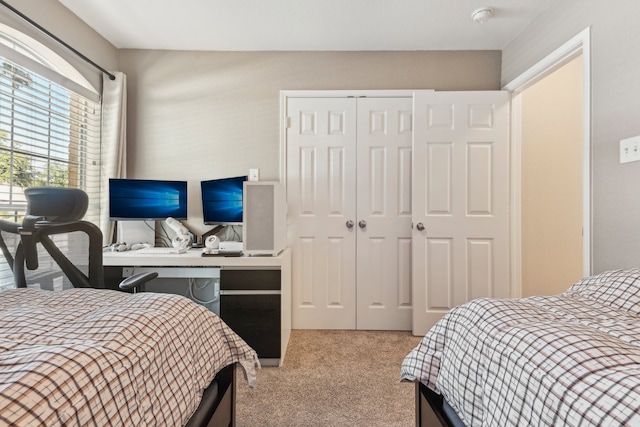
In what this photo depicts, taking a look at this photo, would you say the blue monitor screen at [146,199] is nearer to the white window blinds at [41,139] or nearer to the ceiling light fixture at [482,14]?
the white window blinds at [41,139]

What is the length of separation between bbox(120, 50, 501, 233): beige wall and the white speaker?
2.12ft

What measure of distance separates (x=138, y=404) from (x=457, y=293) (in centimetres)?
244

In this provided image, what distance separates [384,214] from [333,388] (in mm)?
1436

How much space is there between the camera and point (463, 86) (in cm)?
266

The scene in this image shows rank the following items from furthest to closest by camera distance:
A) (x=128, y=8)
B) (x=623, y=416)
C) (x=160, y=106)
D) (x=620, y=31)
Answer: (x=160, y=106) < (x=128, y=8) < (x=620, y=31) < (x=623, y=416)

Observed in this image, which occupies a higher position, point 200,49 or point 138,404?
point 200,49

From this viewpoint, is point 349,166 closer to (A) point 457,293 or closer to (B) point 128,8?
(A) point 457,293

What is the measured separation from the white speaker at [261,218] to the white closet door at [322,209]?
595 mm

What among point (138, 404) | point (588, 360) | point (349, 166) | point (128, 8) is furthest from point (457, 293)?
point (128, 8)

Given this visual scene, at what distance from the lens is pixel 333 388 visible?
1774 mm

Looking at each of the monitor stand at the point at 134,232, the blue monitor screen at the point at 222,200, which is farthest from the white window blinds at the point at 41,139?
the blue monitor screen at the point at 222,200

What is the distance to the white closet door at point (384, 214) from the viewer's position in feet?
8.64

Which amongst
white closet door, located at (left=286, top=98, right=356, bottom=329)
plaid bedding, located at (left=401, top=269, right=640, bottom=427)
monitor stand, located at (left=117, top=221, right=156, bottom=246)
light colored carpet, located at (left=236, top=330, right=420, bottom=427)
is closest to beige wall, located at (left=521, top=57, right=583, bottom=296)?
light colored carpet, located at (left=236, top=330, right=420, bottom=427)

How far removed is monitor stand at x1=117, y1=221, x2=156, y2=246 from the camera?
2.52m
